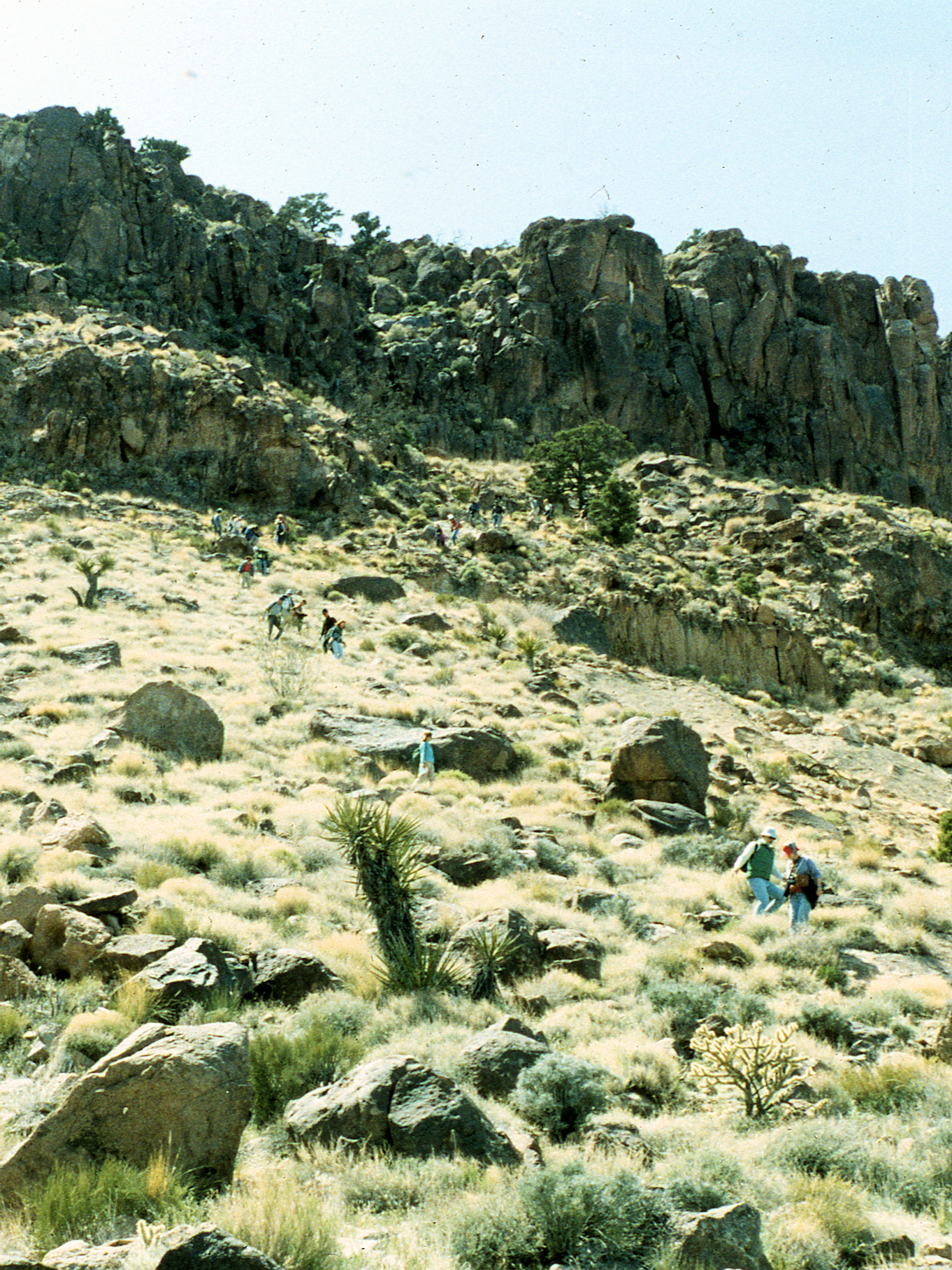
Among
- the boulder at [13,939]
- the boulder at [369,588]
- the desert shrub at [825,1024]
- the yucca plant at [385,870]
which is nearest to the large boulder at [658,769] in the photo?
the yucca plant at [385,870]

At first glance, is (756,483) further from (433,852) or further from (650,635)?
(433,852)

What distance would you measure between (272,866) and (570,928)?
341 cm

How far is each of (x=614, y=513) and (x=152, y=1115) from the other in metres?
43.4

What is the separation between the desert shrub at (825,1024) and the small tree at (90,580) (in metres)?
22.3

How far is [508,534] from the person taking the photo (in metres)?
42.9

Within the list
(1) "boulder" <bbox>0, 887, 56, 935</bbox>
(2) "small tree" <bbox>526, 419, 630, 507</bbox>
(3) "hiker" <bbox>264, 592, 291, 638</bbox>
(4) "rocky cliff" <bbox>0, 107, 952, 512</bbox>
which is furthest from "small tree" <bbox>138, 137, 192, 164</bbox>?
(1) "boulder" <bbox>0, 887, 56, 935</bbox>

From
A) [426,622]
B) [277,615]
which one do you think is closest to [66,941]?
[277,615]

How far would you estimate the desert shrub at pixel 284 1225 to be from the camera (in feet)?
16.0

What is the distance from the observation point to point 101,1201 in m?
5.22

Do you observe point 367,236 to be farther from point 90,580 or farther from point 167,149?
point 90,580

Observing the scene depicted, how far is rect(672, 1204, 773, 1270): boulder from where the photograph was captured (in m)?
5.04

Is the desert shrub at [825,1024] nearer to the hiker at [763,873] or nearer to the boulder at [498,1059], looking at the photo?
the boulder at [498,1059]

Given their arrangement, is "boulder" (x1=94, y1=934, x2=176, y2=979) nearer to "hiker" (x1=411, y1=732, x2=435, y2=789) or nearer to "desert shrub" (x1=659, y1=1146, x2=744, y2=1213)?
"desert shrub" (x1=659, y1=1146, x2=744, y2=1213)

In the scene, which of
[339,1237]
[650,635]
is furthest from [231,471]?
A: [339,1237]
